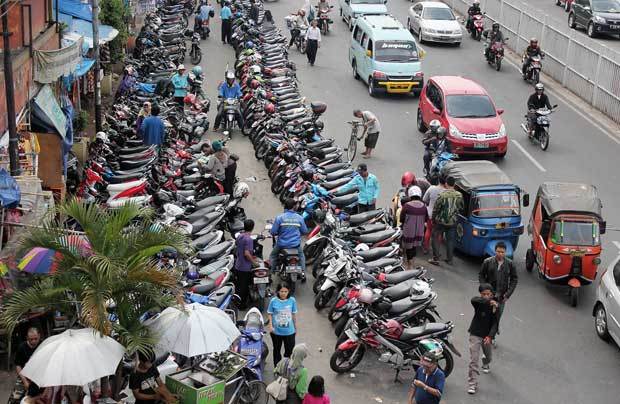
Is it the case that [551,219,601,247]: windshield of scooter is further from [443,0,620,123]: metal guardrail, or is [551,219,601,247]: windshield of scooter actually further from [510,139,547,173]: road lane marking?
[443,0,620,123]: metal guardrail

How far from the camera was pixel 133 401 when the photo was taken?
485 inches

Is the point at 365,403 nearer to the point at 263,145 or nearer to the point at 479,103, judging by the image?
the point at 263,145

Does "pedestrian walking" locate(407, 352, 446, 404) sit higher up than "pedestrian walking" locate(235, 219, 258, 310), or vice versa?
"pedestrian walking" locate(407, 352, 446, 404)

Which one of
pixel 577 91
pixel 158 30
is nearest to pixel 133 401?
pixel 577 91

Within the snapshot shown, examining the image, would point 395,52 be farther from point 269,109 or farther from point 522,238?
point 522,238

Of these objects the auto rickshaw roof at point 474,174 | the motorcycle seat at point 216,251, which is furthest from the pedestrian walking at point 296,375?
the auto rickshaw roof at point 474,174

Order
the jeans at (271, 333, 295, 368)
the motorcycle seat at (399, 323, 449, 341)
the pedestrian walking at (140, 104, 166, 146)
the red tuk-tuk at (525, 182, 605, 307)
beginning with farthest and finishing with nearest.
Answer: the pedestrian walking at (140, 104, 166, 146) → the red tuk-tuk at (525, 182, 605, 307) → the motorcycle seat at (399, 323, 449, 341) → the jeans at (271, 333, 295, 368)

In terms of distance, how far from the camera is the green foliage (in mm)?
28078

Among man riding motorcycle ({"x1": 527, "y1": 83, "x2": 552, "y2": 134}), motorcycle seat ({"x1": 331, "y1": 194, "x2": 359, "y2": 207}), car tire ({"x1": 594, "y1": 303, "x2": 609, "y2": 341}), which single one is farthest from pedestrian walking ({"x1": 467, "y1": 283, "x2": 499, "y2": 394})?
man riding motorcycle ({"x1": 527, "y1": 83, "x2": 552, "y2": 134})

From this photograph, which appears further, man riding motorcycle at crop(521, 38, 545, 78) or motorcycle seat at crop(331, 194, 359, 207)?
man riding motorcycle at crop(521, 38, 545, 78)

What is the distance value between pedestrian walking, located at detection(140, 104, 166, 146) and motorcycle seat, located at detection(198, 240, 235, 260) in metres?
6.16

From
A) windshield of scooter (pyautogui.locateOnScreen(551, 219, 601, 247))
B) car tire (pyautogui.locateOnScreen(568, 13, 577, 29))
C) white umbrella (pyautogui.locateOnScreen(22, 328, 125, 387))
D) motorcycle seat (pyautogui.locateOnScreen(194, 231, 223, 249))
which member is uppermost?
white umbrella (pyautogui.locateOnScreen(22, 328, 125, 387))

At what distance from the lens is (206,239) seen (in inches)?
666

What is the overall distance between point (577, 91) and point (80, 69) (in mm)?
15213
